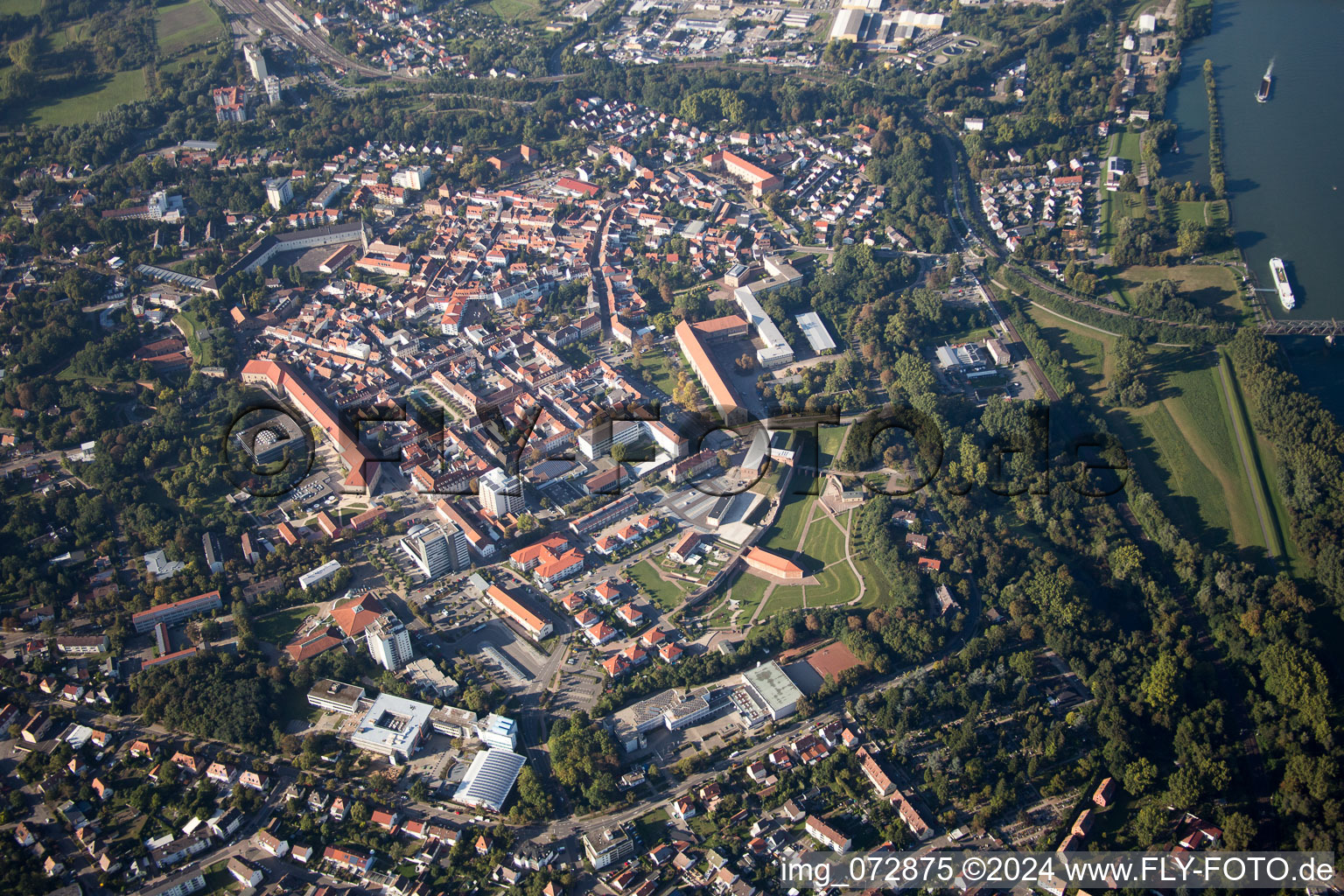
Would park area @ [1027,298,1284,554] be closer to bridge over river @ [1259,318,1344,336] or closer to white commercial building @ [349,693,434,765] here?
bridge over river @ [1259,318,1344,336]

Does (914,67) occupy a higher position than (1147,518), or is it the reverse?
(914,67)

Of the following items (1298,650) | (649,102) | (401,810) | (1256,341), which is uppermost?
(649,102)

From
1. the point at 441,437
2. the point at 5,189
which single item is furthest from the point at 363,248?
the point at 5,189

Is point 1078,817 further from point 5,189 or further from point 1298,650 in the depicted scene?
point 5,189

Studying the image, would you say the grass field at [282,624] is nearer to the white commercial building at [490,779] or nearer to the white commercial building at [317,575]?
Result: the white commercial building at [317,575]

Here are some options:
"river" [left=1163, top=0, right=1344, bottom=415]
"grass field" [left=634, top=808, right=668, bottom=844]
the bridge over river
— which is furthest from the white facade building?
the bridge over river

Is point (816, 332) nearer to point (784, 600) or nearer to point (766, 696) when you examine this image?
point (784, 600)

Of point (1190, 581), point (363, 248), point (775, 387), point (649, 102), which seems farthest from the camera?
point (649, 102)

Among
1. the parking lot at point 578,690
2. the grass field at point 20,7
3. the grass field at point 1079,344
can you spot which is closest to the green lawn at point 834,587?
the parking lot at point 578,690
